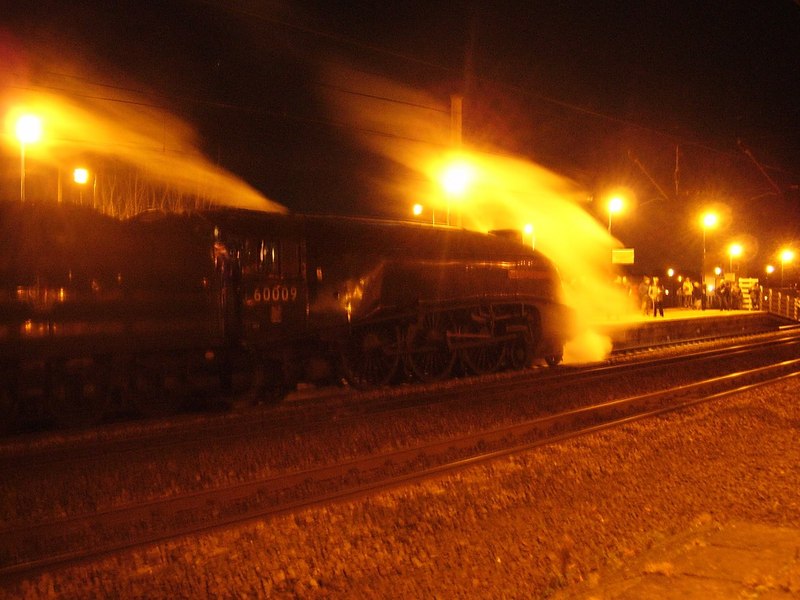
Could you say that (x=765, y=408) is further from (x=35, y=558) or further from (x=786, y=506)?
(x=35, y=558)

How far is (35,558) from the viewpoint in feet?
17.6

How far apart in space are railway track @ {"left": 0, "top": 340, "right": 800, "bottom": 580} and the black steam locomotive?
348 cm

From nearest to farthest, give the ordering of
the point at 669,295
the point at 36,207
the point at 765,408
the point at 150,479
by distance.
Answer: the point at 150,479 < the point at 36,207 < the point at 765,408 < the point at 669,295

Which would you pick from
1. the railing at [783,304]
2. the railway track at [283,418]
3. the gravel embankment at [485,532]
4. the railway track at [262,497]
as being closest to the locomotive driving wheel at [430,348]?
the railway track at [283,418]

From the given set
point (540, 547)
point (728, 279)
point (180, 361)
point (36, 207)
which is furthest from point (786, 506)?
point (728, 279)

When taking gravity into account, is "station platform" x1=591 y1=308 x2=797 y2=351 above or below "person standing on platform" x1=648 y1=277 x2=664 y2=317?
below

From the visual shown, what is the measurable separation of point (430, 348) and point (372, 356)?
1.29 metres

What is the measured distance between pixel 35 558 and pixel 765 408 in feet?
33.6

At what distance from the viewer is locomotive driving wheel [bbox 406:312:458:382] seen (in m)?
13.4

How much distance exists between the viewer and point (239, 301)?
10.8 m

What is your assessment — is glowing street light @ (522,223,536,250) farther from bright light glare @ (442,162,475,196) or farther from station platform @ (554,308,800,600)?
station platform @ (554,308,800,600)

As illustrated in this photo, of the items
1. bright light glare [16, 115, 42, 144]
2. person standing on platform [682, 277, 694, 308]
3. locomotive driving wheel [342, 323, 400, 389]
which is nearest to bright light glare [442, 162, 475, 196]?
locomotive driving wheel [342, 323, 400, 389]

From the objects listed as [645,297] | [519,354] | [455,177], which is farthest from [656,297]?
[519,354]

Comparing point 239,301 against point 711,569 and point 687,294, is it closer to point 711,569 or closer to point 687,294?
point 711,569
